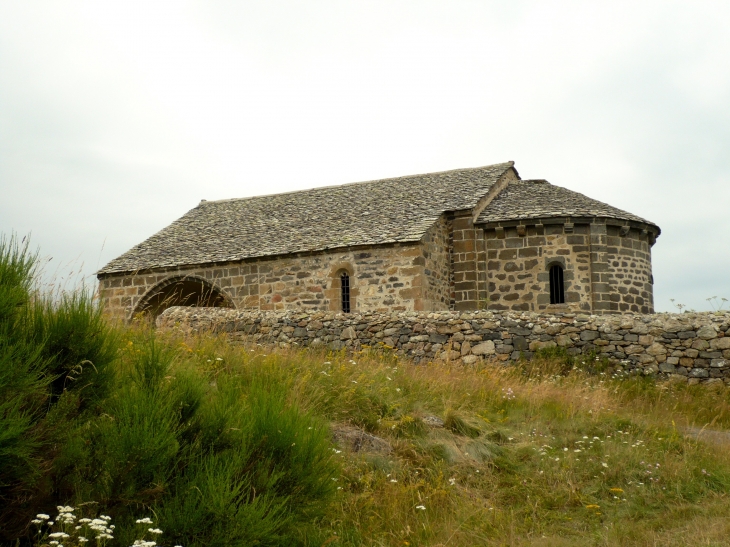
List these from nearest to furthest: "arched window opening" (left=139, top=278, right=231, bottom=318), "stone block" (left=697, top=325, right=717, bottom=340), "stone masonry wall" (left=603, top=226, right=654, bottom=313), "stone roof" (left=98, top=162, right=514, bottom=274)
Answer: "stone block" (left=697, top=325, right=717, bottom=340), "stone masonry wall" (left=603, top=226, right=654, bottom=313), "stone roof" (left=98, top=162, right=514, bottom=274), "arched window opening" (left=139, top=278, right=231, bottom=318)

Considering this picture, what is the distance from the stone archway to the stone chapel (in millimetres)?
43

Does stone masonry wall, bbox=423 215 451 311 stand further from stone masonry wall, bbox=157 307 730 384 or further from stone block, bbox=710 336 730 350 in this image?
stone block, bbox=710 336 730 350

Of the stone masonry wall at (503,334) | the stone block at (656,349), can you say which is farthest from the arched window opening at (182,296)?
the stone block at (656,349)

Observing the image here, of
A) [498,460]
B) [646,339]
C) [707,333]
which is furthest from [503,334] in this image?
[498,460]

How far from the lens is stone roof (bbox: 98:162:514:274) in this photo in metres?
20.0

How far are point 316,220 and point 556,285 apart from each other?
7469 mm

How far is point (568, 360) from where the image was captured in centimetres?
1246

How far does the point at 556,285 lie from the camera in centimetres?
1916

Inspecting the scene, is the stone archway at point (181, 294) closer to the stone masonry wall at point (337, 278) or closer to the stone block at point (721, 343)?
the stone masonry wall at point (337, 278)

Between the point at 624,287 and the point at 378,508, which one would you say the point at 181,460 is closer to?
the point at 378,508

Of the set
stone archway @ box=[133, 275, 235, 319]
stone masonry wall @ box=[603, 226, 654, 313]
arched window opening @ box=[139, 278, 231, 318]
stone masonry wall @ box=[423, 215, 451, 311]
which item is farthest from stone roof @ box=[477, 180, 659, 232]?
arched window opening @ box=[139, 278, 231, 318]

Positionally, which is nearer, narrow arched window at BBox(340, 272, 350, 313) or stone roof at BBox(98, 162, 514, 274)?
narrow arched window at BBox(340, 272, 350, 313)

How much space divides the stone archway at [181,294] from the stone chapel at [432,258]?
0.14 feet

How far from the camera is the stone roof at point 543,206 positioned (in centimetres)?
1886
